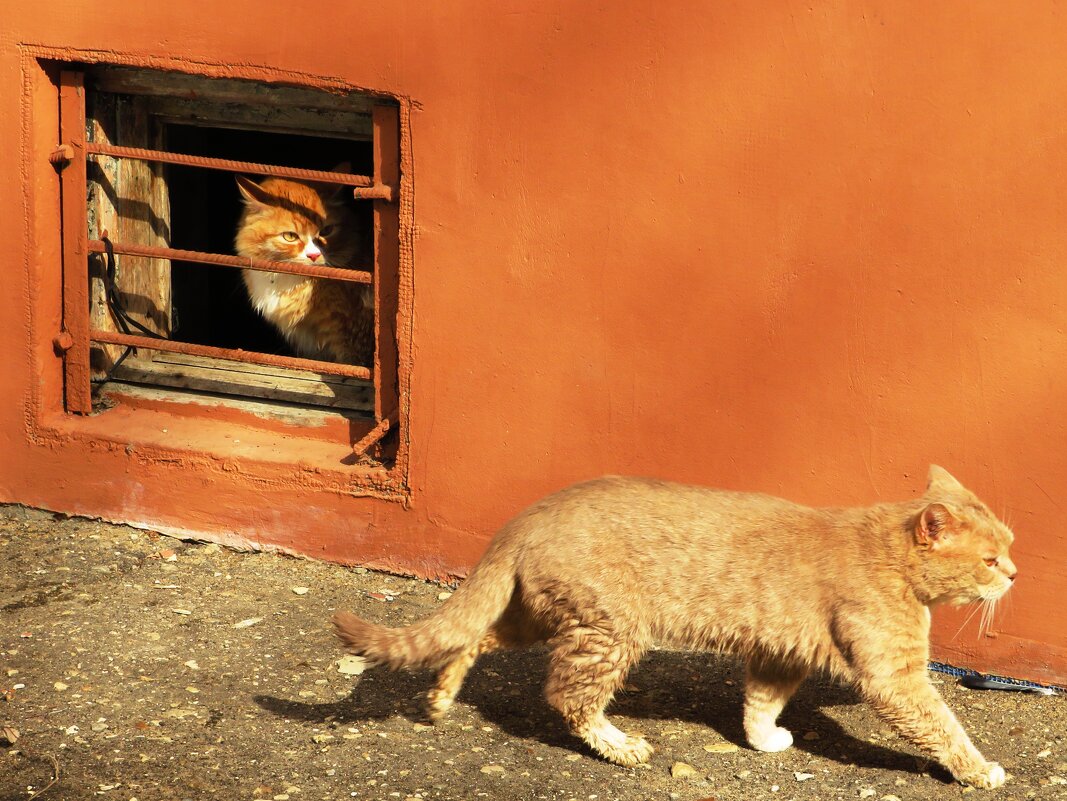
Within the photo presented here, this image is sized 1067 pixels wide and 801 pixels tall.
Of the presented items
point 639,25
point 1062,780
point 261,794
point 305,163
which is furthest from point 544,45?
point 305,163

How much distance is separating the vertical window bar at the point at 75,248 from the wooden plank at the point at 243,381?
8.6 inches

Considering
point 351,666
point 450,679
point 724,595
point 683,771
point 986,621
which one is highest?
point 724,595

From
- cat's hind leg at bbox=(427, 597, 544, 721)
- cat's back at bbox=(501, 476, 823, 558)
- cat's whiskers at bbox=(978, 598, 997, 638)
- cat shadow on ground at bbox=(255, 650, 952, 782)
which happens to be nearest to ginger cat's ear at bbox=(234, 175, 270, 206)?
cat shadow on ground at bbox=(255, 650, 952, 782)

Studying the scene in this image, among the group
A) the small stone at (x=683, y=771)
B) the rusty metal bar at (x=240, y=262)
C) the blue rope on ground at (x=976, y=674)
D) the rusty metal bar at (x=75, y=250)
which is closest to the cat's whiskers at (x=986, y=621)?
the blue rope on ground at (x=976, y=674)

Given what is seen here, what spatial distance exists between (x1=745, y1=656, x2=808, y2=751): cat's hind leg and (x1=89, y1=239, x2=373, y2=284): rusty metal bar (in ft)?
7.28

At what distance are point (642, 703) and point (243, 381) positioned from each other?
7.62ft

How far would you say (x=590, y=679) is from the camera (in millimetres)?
3824

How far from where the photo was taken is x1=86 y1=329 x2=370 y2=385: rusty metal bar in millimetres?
5160

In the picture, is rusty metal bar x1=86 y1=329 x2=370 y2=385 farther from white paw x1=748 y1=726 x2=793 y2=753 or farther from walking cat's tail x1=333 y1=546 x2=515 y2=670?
white paw x1=748 y1=726 x2=793 y2=753

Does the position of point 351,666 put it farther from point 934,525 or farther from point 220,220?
point 220,220

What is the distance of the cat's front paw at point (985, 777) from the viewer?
3.82 m

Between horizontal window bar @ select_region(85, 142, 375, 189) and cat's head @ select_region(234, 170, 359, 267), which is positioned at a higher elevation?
horizontal window bar @ select_region(85, 142, 375, 189)

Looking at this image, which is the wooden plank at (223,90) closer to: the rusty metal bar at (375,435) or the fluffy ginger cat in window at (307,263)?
the fluffy ginger cat in window at (307,263)

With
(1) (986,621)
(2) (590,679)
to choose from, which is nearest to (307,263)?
(2) (590,679)
